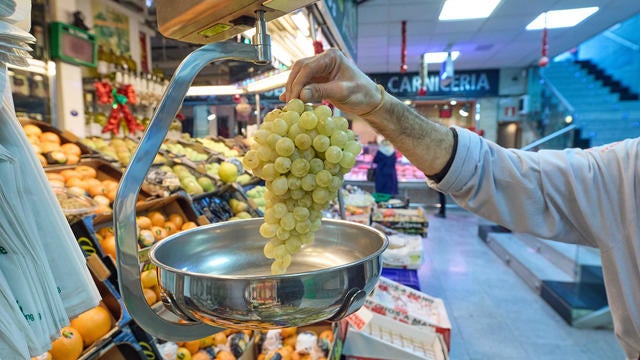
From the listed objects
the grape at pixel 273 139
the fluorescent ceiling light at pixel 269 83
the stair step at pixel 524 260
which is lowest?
the stair step at pixel 524 260

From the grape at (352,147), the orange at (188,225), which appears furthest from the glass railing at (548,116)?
the grape at (352,147)

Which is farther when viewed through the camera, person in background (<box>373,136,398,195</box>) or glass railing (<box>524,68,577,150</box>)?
glass railing (<box>524,68,577,150</box>)

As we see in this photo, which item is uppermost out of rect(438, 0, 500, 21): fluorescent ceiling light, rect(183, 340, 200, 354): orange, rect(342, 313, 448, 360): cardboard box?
rect(438, 0, 500, 21): fluorescent ceiling light

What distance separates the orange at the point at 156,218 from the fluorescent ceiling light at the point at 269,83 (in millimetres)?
1529

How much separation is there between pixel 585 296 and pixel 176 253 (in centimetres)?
405

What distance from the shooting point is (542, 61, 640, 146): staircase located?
28.6 feet

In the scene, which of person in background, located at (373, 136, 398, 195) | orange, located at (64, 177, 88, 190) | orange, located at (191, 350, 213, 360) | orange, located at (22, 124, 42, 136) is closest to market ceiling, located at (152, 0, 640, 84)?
person in background, located at (373, 136, 398, 195)

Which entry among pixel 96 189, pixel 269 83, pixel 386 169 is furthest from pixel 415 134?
pixel 386 169

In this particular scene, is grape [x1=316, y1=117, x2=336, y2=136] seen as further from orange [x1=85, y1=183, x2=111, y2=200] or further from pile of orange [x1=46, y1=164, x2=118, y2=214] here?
orange [x1=85, y1=183, x2=111, y2=200]

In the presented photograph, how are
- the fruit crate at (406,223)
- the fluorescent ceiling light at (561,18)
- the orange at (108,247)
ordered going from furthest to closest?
the fluorescent ceiling light at (561,18) < the fruit crate at (406,223) < the orange at (108,247)

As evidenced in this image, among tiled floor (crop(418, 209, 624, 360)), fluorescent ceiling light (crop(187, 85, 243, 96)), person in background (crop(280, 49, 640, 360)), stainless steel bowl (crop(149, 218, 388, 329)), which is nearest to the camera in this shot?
stainless steel bowl (crop(149, 218, 388, 329))

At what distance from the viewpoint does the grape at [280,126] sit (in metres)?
0.62

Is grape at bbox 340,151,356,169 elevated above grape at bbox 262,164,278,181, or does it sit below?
above

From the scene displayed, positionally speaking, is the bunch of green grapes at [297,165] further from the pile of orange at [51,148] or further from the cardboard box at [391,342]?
the pile of orange at [51,148]
